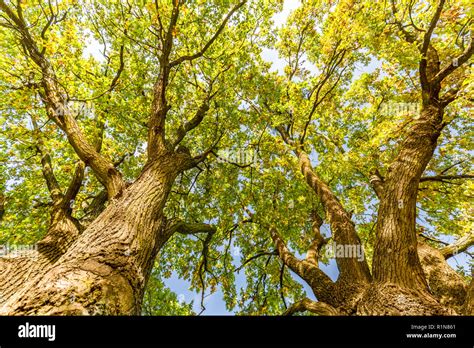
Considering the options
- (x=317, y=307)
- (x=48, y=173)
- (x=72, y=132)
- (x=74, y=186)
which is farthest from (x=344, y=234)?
(x=48, y=173)

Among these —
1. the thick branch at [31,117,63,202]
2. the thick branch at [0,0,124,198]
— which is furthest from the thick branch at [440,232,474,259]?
the thick branch at [31,117,63,202]

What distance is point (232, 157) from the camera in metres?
9.85

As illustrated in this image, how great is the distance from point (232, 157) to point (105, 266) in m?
7.02

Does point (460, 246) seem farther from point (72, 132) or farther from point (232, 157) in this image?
point (72, 132)

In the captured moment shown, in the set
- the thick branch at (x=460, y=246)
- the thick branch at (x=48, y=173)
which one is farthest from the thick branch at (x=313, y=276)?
the thick branch at (x=48, y=173)

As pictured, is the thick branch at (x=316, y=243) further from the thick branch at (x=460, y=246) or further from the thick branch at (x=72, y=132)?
the thick branch at (x=72, y=132)

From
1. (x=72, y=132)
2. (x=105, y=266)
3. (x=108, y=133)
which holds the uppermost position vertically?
(x=108, y=133)

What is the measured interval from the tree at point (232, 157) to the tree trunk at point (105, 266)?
25 millimetres

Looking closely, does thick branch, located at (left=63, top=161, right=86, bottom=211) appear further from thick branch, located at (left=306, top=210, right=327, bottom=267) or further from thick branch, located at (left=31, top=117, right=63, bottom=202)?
thick branch, located at (left=306, top=210, right=327, bottom=267)

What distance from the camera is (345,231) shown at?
18.2 feet

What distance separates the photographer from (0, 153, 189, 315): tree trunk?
2631 millimetres
